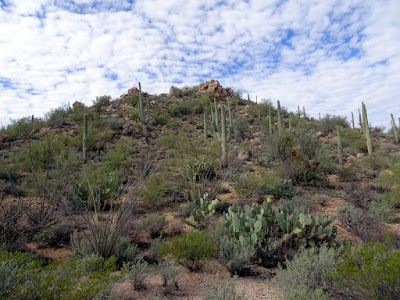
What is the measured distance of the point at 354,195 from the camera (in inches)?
320

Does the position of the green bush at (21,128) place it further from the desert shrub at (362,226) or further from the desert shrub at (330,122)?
the desert shrub at (330,122)

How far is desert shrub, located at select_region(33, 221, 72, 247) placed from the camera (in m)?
5.83

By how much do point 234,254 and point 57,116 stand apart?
23.9 meters

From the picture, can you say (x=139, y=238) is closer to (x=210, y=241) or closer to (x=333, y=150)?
(x=210, y=241)

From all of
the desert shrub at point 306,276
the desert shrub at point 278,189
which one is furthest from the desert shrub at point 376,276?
Answer: the desert shrub at point 278,189

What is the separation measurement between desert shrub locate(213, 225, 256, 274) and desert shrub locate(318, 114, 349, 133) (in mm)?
25243

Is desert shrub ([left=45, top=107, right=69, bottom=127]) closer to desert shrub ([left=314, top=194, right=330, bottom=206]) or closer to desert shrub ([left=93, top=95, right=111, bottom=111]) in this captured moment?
desert shrub ([left=93, top=95, right=111, bottom=111])

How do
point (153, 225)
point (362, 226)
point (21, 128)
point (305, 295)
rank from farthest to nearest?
point (21, 128) → point (153, 225) → point (362, 226) → point (305, 295)

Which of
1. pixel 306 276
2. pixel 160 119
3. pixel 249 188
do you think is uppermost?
pixel 160 119

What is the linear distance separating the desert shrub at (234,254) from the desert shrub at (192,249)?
17cm

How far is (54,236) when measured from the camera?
595 centimetres

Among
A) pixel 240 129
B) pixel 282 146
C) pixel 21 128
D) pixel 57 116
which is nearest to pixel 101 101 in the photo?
pixel 57 116

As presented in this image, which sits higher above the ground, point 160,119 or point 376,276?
point 160,119

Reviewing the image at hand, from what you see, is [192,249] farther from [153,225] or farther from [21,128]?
[21,128]
